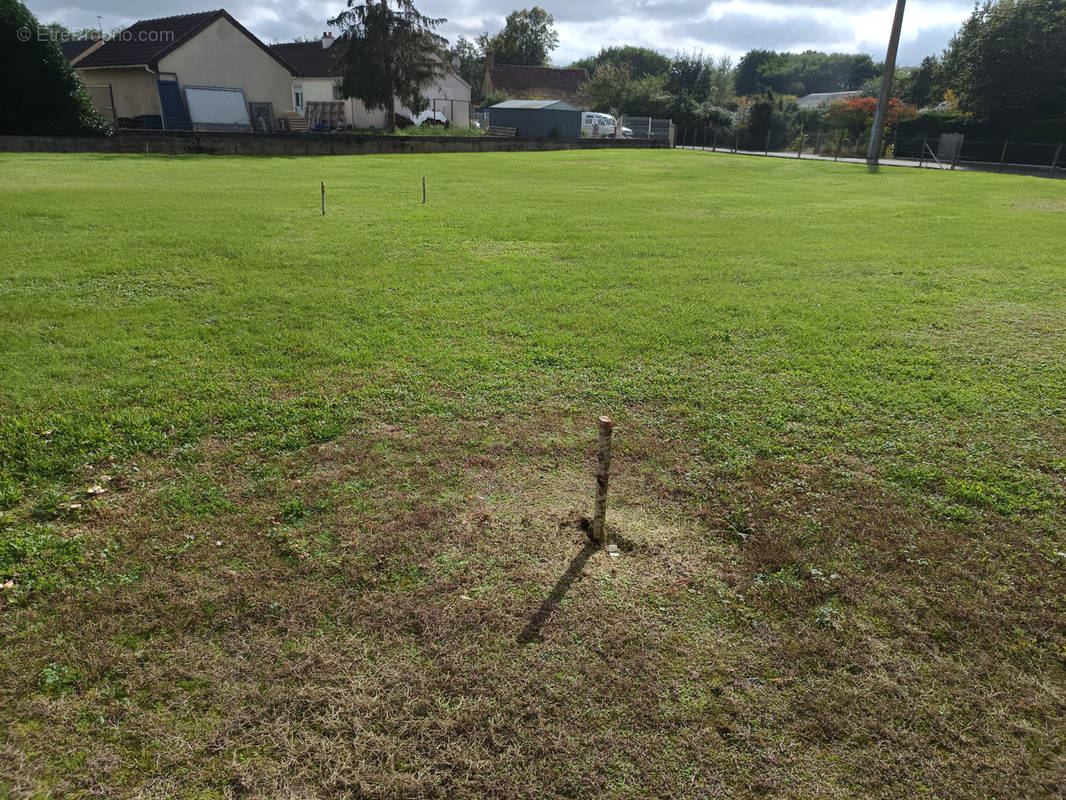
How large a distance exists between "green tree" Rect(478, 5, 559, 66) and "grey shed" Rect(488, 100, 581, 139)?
44.2m

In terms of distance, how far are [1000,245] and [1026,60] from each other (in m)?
31.5

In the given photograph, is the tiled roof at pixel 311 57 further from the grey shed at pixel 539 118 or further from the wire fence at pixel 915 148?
the wire fence at pixel 915 148

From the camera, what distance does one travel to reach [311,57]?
43.5m

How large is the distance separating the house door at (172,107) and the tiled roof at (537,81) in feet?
121

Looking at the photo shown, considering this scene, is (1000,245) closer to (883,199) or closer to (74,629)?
(883,199)

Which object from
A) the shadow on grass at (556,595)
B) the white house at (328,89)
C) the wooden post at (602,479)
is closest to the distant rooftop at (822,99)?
the white house at (328,89)

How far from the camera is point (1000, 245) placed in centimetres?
1207

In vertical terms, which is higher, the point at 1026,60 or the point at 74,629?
the point at 1026,60

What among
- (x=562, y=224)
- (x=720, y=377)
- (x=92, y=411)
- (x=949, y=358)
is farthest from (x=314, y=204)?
(x=949, y=358)

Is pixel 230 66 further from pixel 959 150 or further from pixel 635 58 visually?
pixel 635 58

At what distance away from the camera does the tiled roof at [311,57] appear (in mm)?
42031

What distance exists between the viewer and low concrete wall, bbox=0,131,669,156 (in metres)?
23.8

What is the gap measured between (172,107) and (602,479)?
3862 cm

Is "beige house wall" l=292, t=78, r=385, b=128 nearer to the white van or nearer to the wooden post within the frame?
the white van
